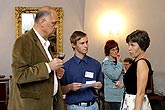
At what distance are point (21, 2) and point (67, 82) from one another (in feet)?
14.1

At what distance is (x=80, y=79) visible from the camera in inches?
119

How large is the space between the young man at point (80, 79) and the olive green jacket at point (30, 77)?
1.55 ft

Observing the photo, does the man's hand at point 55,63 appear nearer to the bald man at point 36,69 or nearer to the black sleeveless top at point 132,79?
the bald man at point 36,69

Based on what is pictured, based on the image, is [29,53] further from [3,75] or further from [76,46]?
[3,75]

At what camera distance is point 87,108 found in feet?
9.73

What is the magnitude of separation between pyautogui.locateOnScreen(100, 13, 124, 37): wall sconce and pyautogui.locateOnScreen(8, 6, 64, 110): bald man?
4304 mm

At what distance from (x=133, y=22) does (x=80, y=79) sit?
4.17 m

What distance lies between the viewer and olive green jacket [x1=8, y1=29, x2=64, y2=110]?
92.9 inches

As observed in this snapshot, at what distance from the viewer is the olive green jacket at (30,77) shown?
2.36m

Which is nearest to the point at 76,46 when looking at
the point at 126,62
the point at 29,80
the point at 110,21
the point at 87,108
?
the point at 87,108

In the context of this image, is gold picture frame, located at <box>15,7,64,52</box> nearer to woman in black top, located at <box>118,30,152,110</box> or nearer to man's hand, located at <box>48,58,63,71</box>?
woman in black top, located at <box>118,30,152,110</box>

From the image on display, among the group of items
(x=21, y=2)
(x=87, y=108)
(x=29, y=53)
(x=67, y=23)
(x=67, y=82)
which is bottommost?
(x=87, y=108)

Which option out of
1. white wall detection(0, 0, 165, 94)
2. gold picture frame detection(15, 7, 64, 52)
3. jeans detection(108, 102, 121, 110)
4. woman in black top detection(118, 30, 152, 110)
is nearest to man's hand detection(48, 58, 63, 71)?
woman in black top detection(118, 30, 152, 110)

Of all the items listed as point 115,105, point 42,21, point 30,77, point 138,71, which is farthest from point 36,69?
point 115,105
